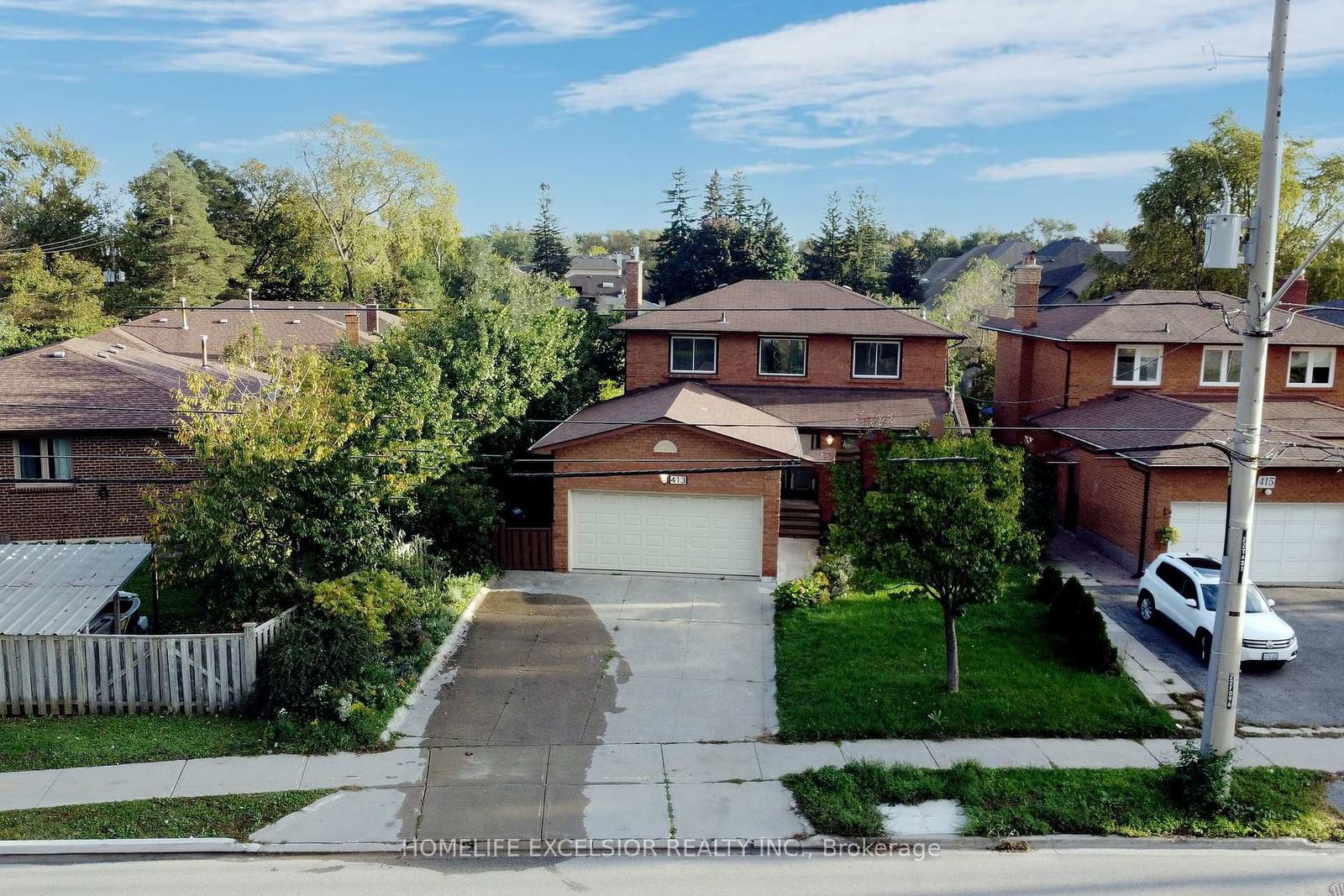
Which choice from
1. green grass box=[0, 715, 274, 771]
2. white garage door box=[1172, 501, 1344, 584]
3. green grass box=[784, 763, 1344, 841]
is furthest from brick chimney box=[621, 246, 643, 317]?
green grass box=[784, 763, 1344, 841]

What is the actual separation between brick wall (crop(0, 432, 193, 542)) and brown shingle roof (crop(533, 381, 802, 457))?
9917mm

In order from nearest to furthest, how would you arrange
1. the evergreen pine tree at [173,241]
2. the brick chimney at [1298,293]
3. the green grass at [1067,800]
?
the green grass at [1067,800] → the brick chimney at [1298,293] → the evergreen pine tree at [173,241]

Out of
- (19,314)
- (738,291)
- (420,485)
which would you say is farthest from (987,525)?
(19,314)

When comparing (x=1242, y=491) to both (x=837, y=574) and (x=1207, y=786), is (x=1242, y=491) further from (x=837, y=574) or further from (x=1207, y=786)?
(x=837, y=574)

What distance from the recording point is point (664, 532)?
24000 millimetres

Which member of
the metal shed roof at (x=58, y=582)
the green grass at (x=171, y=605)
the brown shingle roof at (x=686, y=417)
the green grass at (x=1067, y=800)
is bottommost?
the green grass at (x=1067, y=800)

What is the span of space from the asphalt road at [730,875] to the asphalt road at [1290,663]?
449cm

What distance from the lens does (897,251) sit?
74625mm

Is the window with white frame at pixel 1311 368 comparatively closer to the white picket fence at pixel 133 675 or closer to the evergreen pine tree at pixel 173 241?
the white picket fence at pixel 133 675

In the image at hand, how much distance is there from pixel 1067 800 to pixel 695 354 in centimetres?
1941

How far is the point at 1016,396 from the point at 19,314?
4988cm

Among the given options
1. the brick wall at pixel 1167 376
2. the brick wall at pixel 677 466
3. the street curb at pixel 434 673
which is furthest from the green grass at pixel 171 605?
the brick wall at pixel 1167 376

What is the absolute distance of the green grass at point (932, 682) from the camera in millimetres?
15766

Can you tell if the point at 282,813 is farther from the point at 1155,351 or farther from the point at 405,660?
the point at 1155,351
